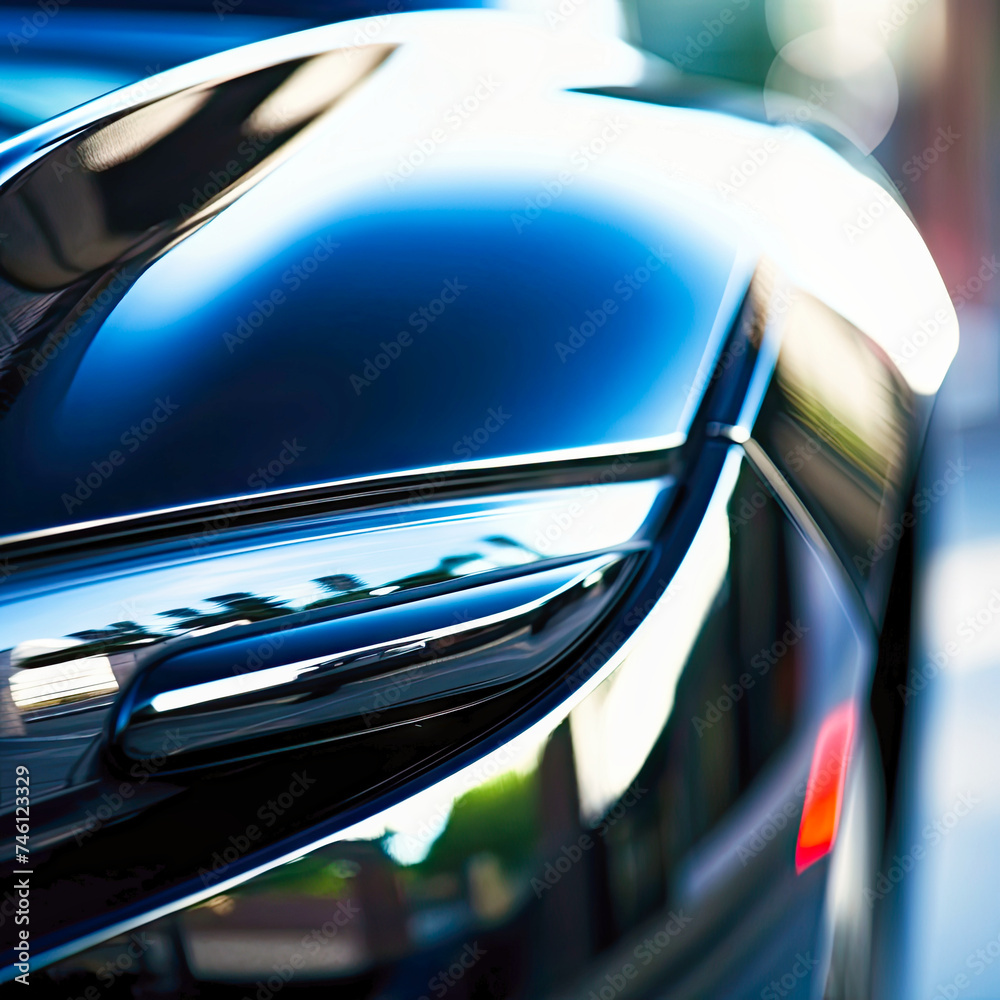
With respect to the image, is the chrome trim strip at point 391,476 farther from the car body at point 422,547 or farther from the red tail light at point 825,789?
the red tail light at point 825,789

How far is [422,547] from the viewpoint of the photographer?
74 centimetres

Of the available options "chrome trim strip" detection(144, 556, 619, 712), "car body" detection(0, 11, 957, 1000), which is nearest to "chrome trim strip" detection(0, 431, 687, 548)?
"car body" detection(0, 11, 957, 1000)

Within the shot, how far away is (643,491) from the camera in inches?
31.9

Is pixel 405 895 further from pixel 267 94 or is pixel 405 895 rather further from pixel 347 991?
pixel 267 94

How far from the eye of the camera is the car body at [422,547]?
2.22 ft

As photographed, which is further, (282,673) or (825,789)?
(825,789)

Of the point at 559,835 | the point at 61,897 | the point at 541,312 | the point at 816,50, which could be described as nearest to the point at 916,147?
the point at 816,50

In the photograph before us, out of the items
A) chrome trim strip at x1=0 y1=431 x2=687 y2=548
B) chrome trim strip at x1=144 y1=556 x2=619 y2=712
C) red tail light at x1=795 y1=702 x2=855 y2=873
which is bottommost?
red tail light at x1=795 y1=702 x2=855 y2=873

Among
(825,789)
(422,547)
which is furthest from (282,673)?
(825,789)

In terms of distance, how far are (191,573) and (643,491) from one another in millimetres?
370

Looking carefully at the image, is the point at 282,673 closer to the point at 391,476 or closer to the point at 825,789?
the point at 391,476

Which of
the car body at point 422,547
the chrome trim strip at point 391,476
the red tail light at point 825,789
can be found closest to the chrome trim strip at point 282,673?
the car body at point 422,547

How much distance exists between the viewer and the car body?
677 mm

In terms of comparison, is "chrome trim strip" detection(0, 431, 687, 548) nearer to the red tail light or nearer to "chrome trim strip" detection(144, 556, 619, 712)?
"chrome trim strip" detection(144, 556, 619, 712)
